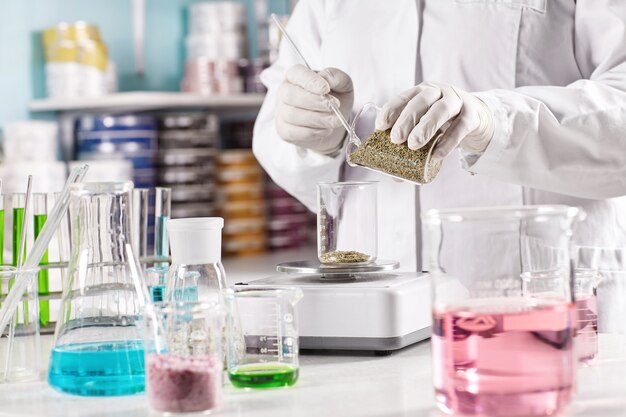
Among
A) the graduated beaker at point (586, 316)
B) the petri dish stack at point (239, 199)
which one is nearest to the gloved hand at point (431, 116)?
the graduated beaker at point (586, 316)

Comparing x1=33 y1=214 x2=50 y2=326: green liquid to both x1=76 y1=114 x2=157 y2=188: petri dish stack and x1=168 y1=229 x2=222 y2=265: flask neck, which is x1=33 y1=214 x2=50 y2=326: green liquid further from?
x1=76 y1=114 x2=157 y2=188: petri dish stack

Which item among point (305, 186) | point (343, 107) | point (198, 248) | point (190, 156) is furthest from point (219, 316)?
point (190, 156)

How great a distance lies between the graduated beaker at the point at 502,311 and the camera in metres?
0.88

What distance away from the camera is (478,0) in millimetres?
1843

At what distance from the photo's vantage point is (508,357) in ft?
2.87

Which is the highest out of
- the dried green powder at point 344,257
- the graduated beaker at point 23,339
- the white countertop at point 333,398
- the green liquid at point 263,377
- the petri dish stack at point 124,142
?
the petri dish stack at point 124,142

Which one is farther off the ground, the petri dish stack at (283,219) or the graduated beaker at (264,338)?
the petri dish stack at (283,219)

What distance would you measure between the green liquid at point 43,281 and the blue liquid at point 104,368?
1.08 feet

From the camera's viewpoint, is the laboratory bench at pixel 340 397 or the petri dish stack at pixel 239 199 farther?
the petri dish stack at pixel 239 199

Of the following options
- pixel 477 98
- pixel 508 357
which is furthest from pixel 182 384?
pixel 477 98

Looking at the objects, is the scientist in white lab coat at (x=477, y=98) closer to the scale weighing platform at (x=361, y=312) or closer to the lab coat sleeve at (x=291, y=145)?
the lab coat sleeve at (x=291, y=145)

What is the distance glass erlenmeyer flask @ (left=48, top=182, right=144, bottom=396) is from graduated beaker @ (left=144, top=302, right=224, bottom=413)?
80 mm

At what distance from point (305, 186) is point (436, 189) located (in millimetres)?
304

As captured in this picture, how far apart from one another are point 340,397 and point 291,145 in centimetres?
100
